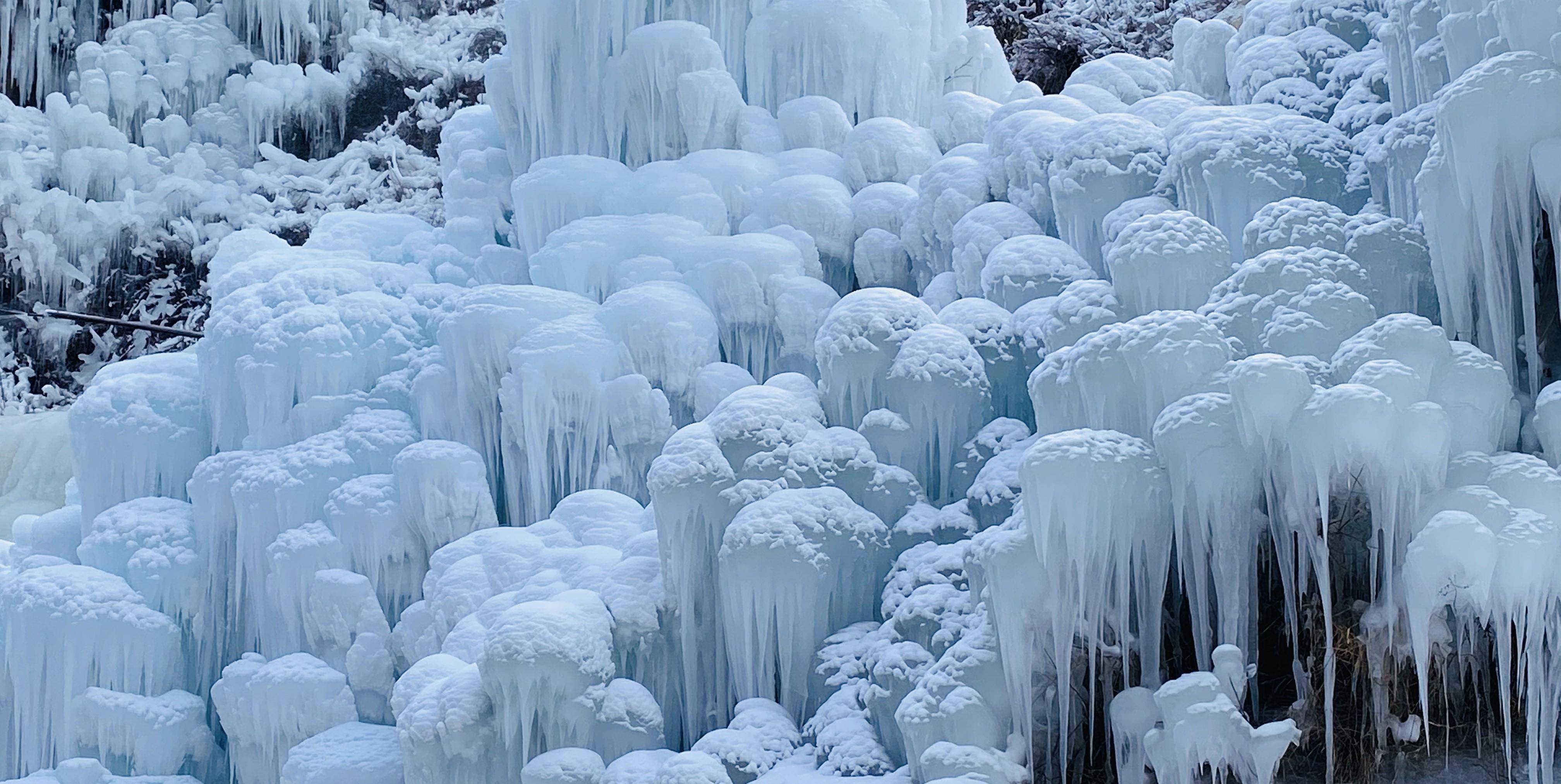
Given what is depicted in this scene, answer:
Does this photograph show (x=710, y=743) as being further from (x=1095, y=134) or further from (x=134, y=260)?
(x=134, y=260)

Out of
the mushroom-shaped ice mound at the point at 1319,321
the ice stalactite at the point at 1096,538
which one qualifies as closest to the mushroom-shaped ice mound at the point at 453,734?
the ice stalactite at the point at 1096,538

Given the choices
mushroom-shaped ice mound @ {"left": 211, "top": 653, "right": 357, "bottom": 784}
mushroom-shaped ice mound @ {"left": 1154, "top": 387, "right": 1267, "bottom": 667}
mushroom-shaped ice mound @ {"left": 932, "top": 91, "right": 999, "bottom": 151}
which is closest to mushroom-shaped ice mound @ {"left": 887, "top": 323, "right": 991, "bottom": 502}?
mushroom-shaped ice mound @ {"left": 1154, "top": 387, "right": 1267, "bottom": 667}

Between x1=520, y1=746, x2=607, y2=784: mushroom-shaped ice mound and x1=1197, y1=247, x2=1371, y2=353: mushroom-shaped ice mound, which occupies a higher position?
x1=1197, y1=247, x2=1371, y2=353: mushroom-shaped ice mound

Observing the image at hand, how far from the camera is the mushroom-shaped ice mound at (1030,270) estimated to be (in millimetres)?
8289

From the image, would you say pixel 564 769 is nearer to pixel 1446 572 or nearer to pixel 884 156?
pixel 1446 572

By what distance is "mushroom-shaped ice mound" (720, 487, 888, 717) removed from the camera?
7266mm

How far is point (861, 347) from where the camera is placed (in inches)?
316

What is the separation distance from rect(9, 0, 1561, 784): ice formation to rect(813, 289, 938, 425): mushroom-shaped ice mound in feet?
0.08

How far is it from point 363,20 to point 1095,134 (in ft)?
36.9

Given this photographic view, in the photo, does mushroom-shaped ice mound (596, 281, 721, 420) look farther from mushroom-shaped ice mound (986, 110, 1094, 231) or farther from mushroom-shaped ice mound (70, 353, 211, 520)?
mushroom-shaped ice mound (70, 353, 211, 520)

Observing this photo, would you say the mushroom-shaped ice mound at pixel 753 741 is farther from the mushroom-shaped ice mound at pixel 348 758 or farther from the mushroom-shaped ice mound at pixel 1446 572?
the mushroom-shaped ice mound at pixel 1446 572

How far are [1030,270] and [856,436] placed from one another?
1286 mm

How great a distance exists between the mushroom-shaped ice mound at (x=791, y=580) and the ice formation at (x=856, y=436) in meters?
0.02

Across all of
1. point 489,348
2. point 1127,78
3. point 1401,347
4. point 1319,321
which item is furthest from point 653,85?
point 1401,347
